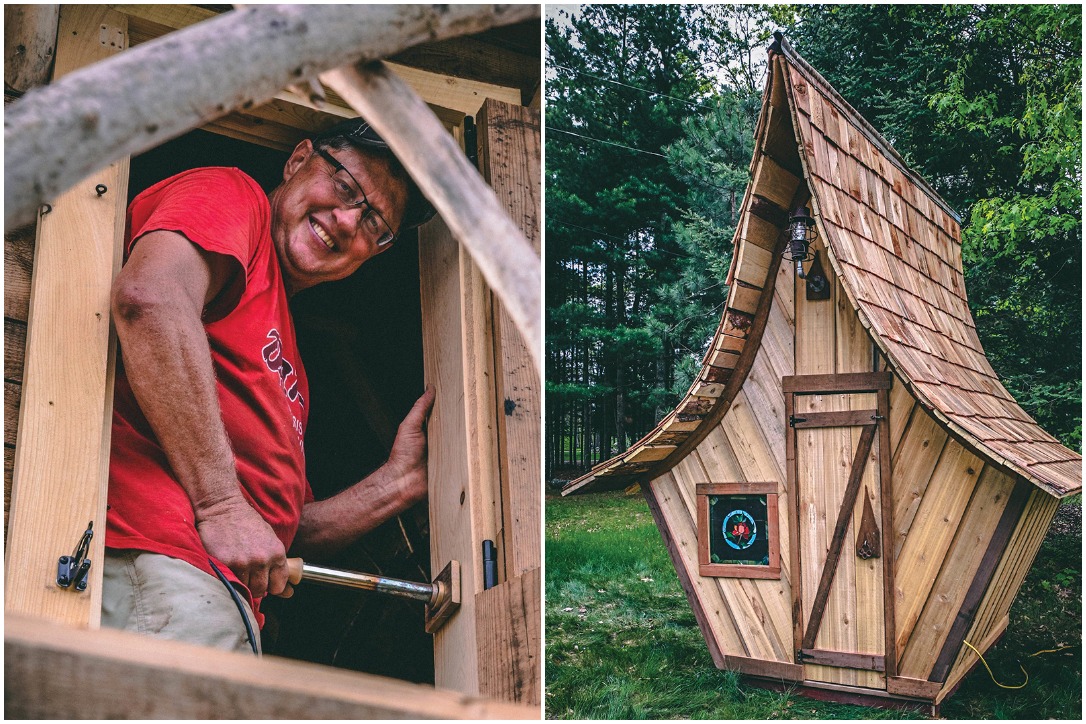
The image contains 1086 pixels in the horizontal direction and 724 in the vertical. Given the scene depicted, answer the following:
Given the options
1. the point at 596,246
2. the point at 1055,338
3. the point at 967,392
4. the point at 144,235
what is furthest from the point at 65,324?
the point at 596,246

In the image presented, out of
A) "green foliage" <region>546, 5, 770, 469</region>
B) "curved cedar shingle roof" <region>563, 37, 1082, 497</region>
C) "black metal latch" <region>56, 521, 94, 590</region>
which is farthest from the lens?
"green foliage" <region>546, 5, 770, 469</region>

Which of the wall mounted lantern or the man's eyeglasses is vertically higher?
the wall mounted lantern

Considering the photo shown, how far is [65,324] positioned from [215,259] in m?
0.39

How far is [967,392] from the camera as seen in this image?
509 cm

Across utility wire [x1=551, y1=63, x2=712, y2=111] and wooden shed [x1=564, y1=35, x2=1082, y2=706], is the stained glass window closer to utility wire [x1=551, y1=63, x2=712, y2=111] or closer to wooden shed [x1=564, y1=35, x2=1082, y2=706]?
wooden shed [x1=564, y1=35, x2=1082, y2=706]

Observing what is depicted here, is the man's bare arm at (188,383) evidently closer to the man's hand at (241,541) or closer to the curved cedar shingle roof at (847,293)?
the man's hand at (241,541)

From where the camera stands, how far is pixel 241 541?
193 cm

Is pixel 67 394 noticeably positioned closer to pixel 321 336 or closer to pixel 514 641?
pixel 514 641

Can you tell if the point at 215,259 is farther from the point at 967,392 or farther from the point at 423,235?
the point at 967,392

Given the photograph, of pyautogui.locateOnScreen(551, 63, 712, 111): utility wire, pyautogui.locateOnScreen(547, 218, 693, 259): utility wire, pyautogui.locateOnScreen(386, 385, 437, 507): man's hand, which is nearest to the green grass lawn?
pyautogui.locateOnScreen(386, 385, 437, 507): man's hand

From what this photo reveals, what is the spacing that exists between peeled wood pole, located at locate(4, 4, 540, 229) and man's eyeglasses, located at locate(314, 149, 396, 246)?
177 centimetres

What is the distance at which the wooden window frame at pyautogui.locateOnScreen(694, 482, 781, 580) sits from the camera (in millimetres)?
5039

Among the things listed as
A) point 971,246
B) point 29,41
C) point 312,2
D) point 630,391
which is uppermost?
point 971,246

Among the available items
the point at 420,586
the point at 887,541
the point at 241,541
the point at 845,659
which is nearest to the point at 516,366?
the point at 420,586
